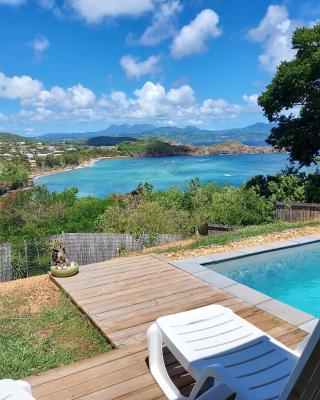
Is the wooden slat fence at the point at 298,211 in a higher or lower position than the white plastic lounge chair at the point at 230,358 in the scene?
lower

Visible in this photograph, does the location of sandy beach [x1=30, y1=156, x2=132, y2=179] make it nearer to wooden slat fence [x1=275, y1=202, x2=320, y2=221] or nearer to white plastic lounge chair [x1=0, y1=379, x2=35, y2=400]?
wooden slat fence [x1=275, y1=202, x2=320, y2=221]

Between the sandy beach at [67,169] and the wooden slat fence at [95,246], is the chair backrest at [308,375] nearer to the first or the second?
the wooden slat fence at [95,246]

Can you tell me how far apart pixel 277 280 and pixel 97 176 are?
7680 centimetres

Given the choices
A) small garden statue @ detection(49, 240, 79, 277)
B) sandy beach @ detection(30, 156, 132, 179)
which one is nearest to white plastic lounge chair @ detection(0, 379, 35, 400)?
small garden statue @ detection(49, 240, 79, 277)

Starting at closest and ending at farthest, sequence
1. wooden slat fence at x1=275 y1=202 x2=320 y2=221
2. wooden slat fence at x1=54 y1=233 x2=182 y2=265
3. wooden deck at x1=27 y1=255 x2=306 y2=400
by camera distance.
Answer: wooden deck at x1=27 y1=255 x2=306 y2=400
wooden slat fence at x1=54 y1=233 x2=182 y2=265
wooden slat fence at x1=275 y1=202 x2=320 y2=221

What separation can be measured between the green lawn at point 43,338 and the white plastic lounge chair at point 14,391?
3.33 ft

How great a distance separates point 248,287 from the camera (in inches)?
191

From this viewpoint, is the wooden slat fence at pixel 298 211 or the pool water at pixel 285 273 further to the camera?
the wooden slat fence at pixel 298 211

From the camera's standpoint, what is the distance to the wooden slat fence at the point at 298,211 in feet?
33.4

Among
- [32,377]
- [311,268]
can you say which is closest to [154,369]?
[32,377]

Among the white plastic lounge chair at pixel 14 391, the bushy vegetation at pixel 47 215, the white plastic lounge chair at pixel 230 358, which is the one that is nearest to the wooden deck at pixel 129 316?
the white plastic lounge chair at pixel 230 358

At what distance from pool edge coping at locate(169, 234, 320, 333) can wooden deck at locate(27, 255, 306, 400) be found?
4.4 inches

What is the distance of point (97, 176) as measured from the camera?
3216 inches

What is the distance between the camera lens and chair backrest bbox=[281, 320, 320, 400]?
4.66 feet
